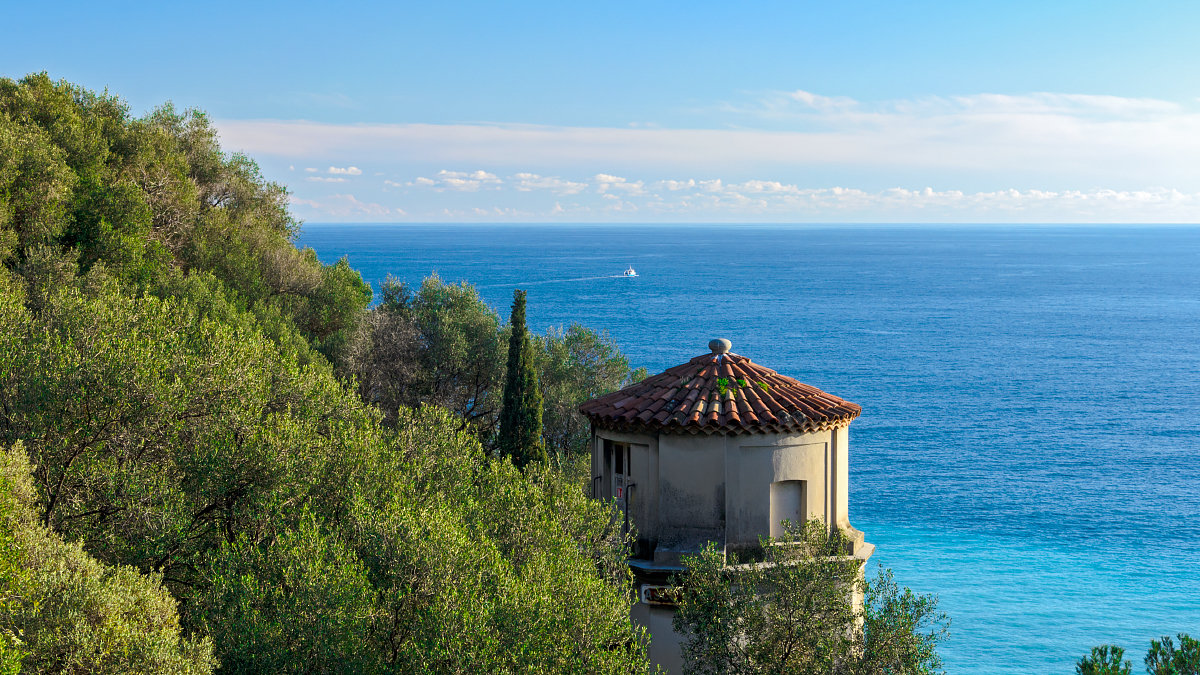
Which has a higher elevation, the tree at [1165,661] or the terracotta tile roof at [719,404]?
the terracotta tile roof at [719,404]

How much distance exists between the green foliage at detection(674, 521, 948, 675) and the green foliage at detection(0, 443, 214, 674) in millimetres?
7230

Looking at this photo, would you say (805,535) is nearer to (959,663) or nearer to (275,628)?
(275,628)

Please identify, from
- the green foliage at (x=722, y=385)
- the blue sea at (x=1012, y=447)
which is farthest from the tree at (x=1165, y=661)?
the blue sea at (x=1012, y=447)

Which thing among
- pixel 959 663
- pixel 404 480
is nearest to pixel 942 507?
pixel 959 663

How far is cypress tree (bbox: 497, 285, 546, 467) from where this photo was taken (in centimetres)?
3244

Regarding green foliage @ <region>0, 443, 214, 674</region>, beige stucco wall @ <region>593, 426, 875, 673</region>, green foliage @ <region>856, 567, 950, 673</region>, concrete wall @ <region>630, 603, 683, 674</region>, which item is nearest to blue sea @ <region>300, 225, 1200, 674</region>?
beige stucco wall @ <region>593, 426, 875, 673</region>

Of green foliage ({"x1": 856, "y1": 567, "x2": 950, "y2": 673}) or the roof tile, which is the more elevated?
the roof tile

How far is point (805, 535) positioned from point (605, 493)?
18.3 ft

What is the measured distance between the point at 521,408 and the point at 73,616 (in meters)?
20.6

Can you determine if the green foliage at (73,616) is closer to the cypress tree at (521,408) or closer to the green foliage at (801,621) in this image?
the green foliage at (801,621)

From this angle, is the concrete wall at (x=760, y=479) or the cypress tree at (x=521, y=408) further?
the cypress tree at (x=521, y=408)

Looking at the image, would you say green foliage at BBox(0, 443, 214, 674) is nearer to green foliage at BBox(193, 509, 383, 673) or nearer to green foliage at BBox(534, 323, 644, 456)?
green foliage at BBox(193, 509, 383, 673)

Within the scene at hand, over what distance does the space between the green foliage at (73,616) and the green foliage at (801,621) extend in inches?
285

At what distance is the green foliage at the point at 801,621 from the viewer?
14.7 m
